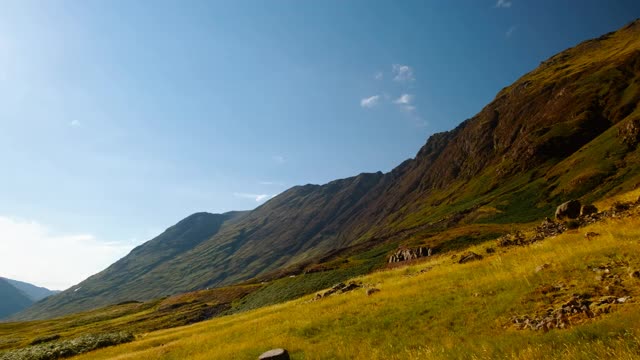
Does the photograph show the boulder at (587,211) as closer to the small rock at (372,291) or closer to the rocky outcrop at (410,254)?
the small rock at (372,291)

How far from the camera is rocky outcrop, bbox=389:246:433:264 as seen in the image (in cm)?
8653

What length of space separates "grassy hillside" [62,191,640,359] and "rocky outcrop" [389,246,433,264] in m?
53.5

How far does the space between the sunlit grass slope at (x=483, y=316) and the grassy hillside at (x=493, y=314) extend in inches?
2.1

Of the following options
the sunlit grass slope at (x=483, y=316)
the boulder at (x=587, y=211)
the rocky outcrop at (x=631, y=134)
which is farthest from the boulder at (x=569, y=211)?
the rocky outcrop at (x=631, y=134)

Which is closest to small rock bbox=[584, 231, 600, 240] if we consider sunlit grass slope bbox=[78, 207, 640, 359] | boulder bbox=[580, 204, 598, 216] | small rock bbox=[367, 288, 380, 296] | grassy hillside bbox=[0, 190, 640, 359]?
grassy hillside bbox=[0, 190, 640, 359]

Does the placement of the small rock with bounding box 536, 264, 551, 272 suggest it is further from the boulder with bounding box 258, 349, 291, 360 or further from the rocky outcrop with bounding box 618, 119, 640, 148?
the rocky outcrop with bounding box 618, 119, 640, 148

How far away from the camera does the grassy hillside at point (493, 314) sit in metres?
13.6

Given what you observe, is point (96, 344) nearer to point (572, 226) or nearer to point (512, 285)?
point (512, 285)

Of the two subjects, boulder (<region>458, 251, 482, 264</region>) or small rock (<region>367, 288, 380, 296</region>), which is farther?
boulder (<region>458, 251, 482, 264</region>)

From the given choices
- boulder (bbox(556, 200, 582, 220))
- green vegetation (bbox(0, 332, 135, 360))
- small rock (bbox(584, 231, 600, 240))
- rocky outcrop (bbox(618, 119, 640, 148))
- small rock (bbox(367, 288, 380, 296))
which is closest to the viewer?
small rock (bbox(584, 231, 600, 240))

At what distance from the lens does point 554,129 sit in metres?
172

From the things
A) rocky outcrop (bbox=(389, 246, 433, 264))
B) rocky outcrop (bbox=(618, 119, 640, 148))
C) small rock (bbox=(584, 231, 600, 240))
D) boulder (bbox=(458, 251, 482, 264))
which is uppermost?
rocky outcrop (bbox=(618, 119, 640, 148))

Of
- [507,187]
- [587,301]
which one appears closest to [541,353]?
[587,301]

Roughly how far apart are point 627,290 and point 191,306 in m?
141
